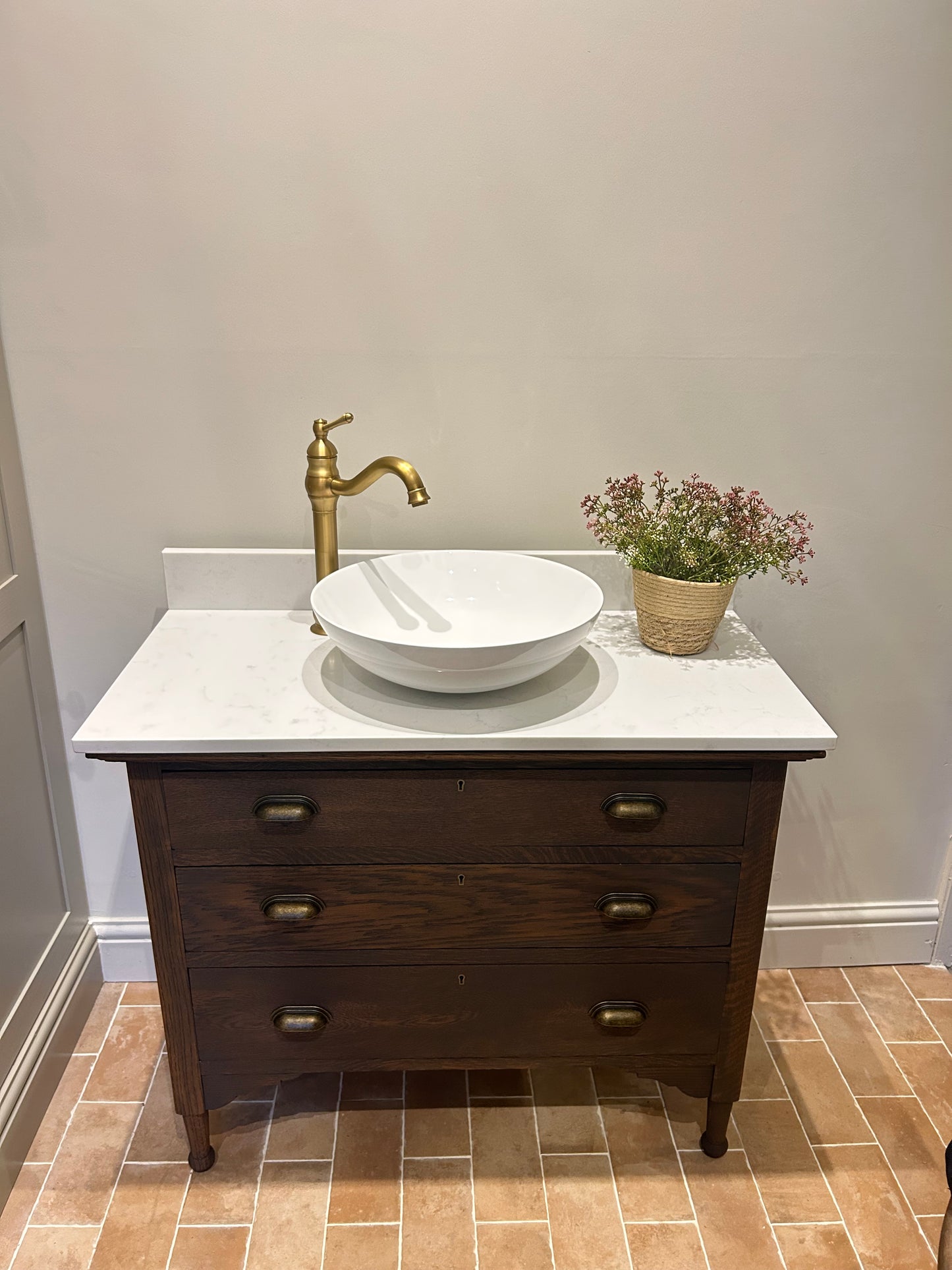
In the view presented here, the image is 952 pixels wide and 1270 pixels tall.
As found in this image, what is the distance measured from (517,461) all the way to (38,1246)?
146 centimetres

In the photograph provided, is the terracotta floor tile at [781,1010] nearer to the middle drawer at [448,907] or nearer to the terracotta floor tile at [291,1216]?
the middle drawer at [448,907]

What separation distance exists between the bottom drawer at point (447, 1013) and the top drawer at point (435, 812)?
0.73 feet

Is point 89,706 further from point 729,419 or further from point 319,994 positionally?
point 729,419

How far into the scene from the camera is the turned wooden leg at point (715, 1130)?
1.62 meters

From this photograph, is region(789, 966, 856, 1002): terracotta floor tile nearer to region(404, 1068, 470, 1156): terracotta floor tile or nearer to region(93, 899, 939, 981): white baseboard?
region(93, 899, 939, 981): white baseboard

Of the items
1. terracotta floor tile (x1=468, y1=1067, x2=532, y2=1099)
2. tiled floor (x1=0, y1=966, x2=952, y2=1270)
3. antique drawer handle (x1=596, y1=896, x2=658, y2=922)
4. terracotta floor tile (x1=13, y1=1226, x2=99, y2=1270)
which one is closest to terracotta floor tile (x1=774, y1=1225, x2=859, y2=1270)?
tiled floor (x1=0, y1=966, x2=952, y2=1270)

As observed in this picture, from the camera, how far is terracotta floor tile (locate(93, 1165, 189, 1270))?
4.88ft

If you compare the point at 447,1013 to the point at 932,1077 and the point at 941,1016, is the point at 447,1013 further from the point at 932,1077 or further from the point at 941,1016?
the point at 941,1016

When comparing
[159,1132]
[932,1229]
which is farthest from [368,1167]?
[932,1229]

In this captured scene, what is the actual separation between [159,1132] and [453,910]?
0.74m

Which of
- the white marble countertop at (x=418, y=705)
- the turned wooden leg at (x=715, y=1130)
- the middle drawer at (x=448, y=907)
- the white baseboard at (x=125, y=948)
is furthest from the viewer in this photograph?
the white baseboard at (x=125, y=948)

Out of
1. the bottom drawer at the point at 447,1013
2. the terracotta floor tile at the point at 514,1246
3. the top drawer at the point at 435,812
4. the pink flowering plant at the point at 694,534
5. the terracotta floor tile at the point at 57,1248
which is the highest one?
the pink flowering plant at the point at 694,534

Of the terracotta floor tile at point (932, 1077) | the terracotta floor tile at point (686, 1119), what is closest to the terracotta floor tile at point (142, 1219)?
the terracotta floor tile at point (686, 1119)

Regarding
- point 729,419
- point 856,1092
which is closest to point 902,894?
point 856,1092
